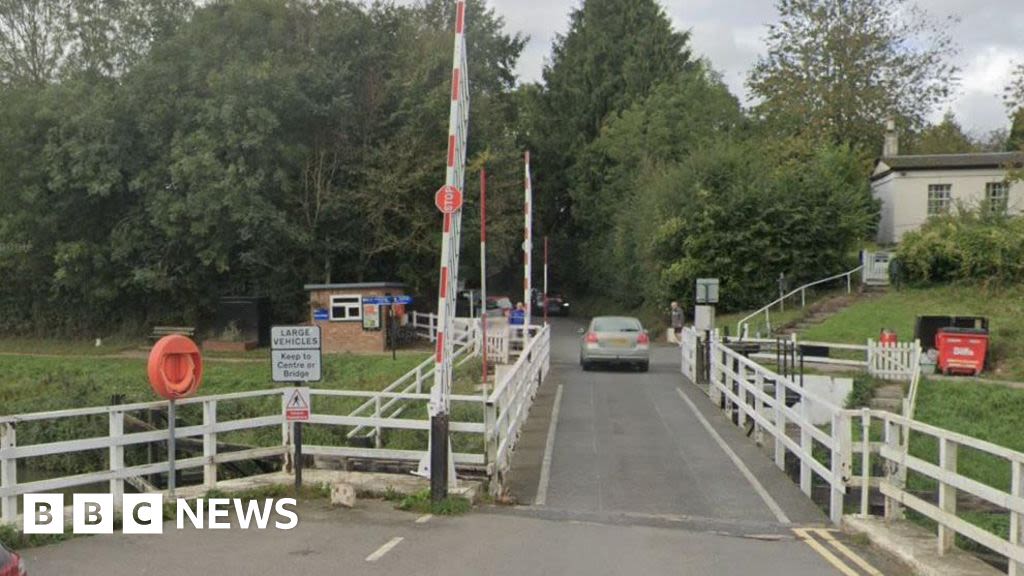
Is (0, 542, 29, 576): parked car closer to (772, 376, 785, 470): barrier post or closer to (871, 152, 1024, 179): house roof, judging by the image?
(772, 376, 785, 470): barrier post

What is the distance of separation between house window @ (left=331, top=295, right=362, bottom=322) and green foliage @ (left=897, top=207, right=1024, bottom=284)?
2018 centimetres

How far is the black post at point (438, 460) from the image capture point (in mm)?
10047

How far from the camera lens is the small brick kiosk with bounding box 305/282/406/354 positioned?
113 feet

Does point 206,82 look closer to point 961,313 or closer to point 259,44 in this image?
point 259,44

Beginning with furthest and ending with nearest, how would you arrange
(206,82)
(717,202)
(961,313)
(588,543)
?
A: (717,202) < (206,82) < (961,313) < (588,543)

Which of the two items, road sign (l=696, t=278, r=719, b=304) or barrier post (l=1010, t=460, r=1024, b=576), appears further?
road sign (l=696, t=278, r=719, b=304)

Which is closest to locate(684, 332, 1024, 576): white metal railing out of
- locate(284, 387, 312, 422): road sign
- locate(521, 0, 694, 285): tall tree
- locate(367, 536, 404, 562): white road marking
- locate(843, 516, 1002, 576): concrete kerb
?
locate(843, 516, 1002, 576): concrete kerb

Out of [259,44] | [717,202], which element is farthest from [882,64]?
[259,44]

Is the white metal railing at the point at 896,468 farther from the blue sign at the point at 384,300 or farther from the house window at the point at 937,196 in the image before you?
the house window at the point at 937,196

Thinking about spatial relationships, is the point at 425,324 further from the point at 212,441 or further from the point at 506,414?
the point at 212,441

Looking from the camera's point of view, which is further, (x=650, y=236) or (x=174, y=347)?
(x=650, y=236)

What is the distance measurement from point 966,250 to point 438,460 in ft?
90.1

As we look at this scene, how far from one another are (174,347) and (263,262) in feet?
93.6

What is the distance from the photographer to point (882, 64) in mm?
52344
